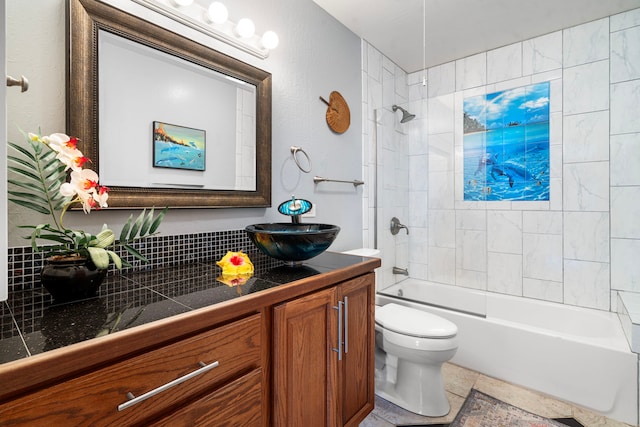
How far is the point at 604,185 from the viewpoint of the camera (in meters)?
2.22

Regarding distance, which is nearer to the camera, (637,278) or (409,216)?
(637,278)

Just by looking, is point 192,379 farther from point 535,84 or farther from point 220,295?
point 535,84

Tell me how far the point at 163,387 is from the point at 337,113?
1931 millimetres

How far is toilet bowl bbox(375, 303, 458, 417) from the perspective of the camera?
1683mm

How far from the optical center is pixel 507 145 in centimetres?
257

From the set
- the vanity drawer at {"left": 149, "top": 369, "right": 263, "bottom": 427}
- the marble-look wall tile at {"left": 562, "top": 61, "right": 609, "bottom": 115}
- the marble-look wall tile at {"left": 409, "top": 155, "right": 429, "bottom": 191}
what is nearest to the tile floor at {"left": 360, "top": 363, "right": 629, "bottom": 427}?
the vanity drawer at {"left": 149, "top": 369, "right": 263, "bottom": 427}

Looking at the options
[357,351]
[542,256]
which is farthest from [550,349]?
[357,351]

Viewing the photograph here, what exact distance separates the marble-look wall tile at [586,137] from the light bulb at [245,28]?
7.86ft

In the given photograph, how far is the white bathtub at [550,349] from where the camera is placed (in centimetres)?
169

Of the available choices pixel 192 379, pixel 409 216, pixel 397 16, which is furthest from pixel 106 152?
pixel 409 216

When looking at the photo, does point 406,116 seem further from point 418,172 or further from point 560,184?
point 560,184

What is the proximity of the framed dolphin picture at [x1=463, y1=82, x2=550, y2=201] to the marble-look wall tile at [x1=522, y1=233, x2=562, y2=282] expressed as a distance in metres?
0.33

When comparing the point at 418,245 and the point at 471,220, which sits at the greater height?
the point at 471,220

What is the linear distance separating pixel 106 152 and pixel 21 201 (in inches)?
12.5
